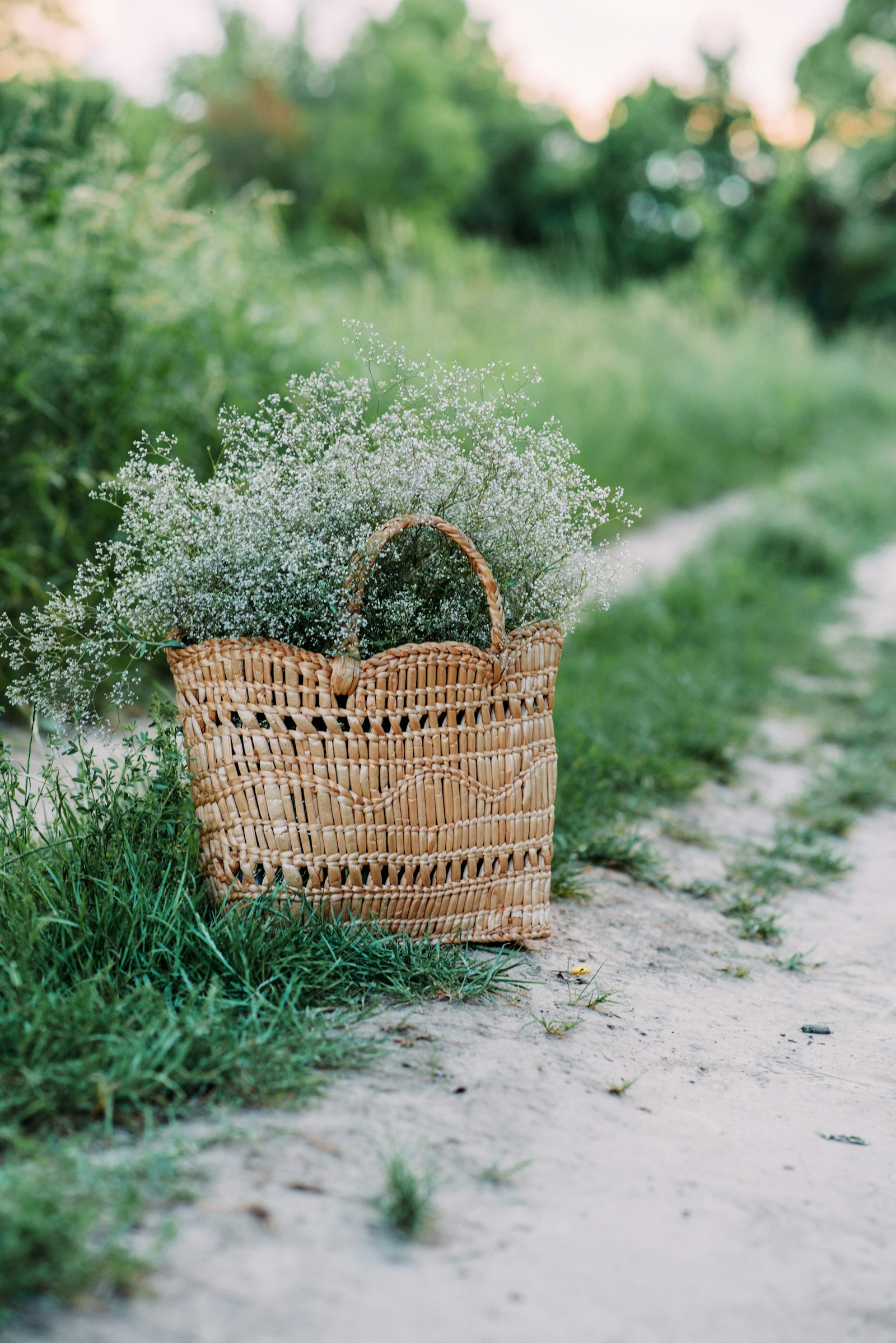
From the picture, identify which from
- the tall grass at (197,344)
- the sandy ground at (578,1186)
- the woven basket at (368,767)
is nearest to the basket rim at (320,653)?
the woven basket at (368,767)

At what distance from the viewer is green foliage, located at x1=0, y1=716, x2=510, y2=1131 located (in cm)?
162

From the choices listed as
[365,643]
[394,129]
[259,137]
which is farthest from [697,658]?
[259,137]

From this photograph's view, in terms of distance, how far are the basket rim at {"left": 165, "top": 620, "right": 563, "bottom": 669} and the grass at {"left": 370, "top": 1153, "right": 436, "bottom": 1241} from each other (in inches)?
→ 36.5

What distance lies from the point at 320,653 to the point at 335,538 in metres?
0.24

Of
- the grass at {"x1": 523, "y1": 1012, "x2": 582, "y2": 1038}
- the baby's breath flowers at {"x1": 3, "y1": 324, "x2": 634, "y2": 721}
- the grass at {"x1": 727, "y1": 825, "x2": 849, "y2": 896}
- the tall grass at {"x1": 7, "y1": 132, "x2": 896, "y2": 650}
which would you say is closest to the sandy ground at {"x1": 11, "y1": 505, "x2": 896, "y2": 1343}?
the grass at {"x1": 523, "y1": 1012, "x2": 582, "y2": 1038}

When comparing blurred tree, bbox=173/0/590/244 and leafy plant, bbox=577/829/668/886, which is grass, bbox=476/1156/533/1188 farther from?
blurred tree, bbox=173/0/590/244

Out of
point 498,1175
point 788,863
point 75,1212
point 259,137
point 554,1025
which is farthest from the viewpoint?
point 259,137

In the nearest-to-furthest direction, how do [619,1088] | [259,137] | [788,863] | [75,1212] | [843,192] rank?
[75,1212] → [619,1088] → [788,863] → [259,137] → [843,192]

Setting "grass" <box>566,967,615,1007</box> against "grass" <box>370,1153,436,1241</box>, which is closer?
"grass" <box>370,1153,436,1241</box>

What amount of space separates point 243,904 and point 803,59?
33.5 metres

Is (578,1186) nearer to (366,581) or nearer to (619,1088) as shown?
(619,1088)

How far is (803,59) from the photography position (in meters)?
29.2

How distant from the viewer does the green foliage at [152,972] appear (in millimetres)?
1619

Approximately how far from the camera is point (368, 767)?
212 cm
